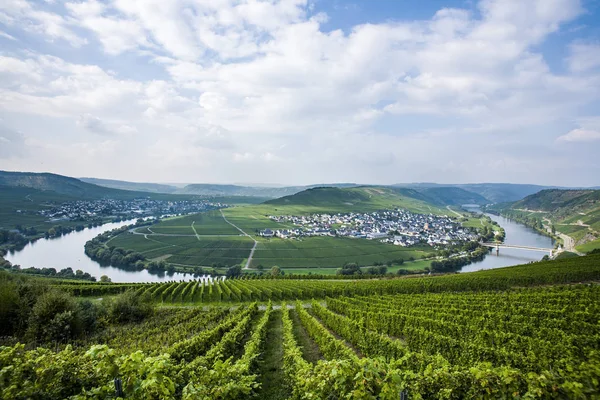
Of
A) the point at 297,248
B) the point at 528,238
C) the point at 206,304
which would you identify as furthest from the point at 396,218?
the point at 206,304

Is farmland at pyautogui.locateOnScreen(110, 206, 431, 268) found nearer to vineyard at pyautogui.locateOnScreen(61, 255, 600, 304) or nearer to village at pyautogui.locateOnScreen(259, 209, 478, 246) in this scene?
village at pyautogui.locateOnScreen(259, 209, 478, 246)

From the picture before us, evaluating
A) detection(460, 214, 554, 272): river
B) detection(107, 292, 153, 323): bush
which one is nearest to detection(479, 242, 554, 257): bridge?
detection(460, 214, 554, 272): river

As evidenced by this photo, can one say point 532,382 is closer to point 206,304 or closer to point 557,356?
point 557,356

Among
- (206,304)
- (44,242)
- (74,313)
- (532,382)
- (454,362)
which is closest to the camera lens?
(532,382)

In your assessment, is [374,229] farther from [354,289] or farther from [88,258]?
[88,258]

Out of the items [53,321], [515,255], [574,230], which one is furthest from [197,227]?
[574,230]

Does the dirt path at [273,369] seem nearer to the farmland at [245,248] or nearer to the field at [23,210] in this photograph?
the farmland at [245,248]
